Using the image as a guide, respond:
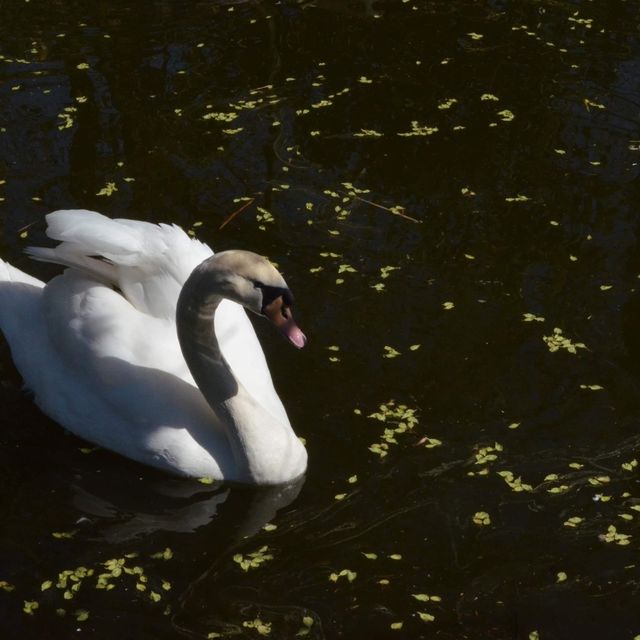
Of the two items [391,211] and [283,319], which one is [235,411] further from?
[391,211]

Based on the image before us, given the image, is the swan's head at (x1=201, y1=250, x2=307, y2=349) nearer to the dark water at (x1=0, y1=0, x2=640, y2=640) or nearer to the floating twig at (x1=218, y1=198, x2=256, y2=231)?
the dark water at (x1=0, y1=0, x2=640, y2=640)

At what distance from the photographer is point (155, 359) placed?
243 inches

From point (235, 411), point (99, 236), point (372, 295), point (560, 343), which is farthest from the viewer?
point (372, 295)

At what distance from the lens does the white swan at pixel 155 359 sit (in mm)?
5875

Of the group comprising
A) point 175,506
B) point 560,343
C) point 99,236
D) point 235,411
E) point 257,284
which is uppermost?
point 257,284

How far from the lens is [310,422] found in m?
6.46

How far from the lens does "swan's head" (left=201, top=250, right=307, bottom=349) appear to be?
17.8 feet

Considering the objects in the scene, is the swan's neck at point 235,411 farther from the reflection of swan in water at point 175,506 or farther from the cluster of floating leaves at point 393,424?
the cluster of floating leaves at point 393,424

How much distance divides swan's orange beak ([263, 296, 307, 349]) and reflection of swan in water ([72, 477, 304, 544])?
3.01 feet

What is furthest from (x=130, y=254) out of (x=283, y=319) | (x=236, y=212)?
(x=236, y=212)

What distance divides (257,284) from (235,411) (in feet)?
2.45

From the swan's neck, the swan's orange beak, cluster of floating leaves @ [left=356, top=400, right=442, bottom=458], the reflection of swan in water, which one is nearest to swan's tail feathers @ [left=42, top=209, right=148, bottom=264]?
the swan's neck

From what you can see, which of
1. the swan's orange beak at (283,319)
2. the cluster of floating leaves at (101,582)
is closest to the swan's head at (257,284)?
the swan's orange beak at (283,319)

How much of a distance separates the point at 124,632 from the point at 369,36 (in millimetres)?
6600
